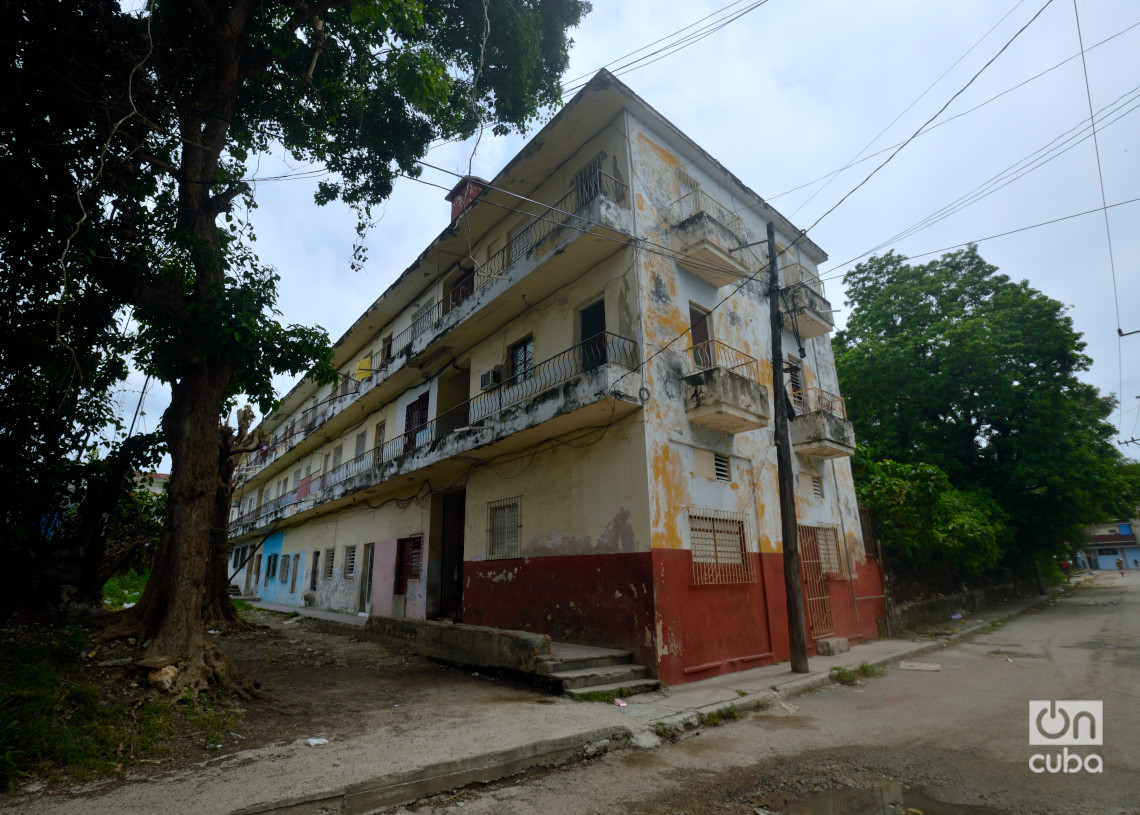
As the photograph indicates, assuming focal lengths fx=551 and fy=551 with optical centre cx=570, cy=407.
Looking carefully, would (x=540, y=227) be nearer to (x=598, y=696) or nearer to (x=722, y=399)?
(x=722, y=399)

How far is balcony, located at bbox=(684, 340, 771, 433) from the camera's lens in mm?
9469

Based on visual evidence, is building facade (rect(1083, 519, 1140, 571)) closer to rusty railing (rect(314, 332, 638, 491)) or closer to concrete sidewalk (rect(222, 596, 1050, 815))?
concrete sidewalk (rect(222, 596, 1050, 815))

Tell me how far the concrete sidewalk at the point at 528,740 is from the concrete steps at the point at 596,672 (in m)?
0.27

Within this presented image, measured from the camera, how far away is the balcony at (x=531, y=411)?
898 cm

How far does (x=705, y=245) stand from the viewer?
1039cm

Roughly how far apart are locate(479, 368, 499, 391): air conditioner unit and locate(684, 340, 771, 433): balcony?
14.8 ft

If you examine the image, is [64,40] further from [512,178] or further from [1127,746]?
[1127,746]

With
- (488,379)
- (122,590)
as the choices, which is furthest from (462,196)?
(122,590)

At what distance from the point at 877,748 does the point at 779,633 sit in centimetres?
509

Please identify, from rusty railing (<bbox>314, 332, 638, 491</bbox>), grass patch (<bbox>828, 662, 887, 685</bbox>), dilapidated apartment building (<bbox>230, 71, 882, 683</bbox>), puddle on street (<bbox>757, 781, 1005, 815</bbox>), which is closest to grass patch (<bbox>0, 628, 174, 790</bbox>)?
puddle on street (<bbox>757, 781, 1005, 815</bbox>)

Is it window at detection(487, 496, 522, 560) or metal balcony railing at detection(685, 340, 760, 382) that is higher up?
metal balcony railing at detection(685, 340, 760, 382)

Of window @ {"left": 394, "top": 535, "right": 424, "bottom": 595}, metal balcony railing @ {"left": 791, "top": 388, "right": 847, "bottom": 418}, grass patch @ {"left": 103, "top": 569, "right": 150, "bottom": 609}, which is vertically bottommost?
grass patch @ {"left": 103, "top": 569, "right": 150, "bottom": 609}

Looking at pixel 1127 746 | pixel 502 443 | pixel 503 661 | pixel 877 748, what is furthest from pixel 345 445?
pixel 1127 746

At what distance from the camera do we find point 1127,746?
16.4 ft
